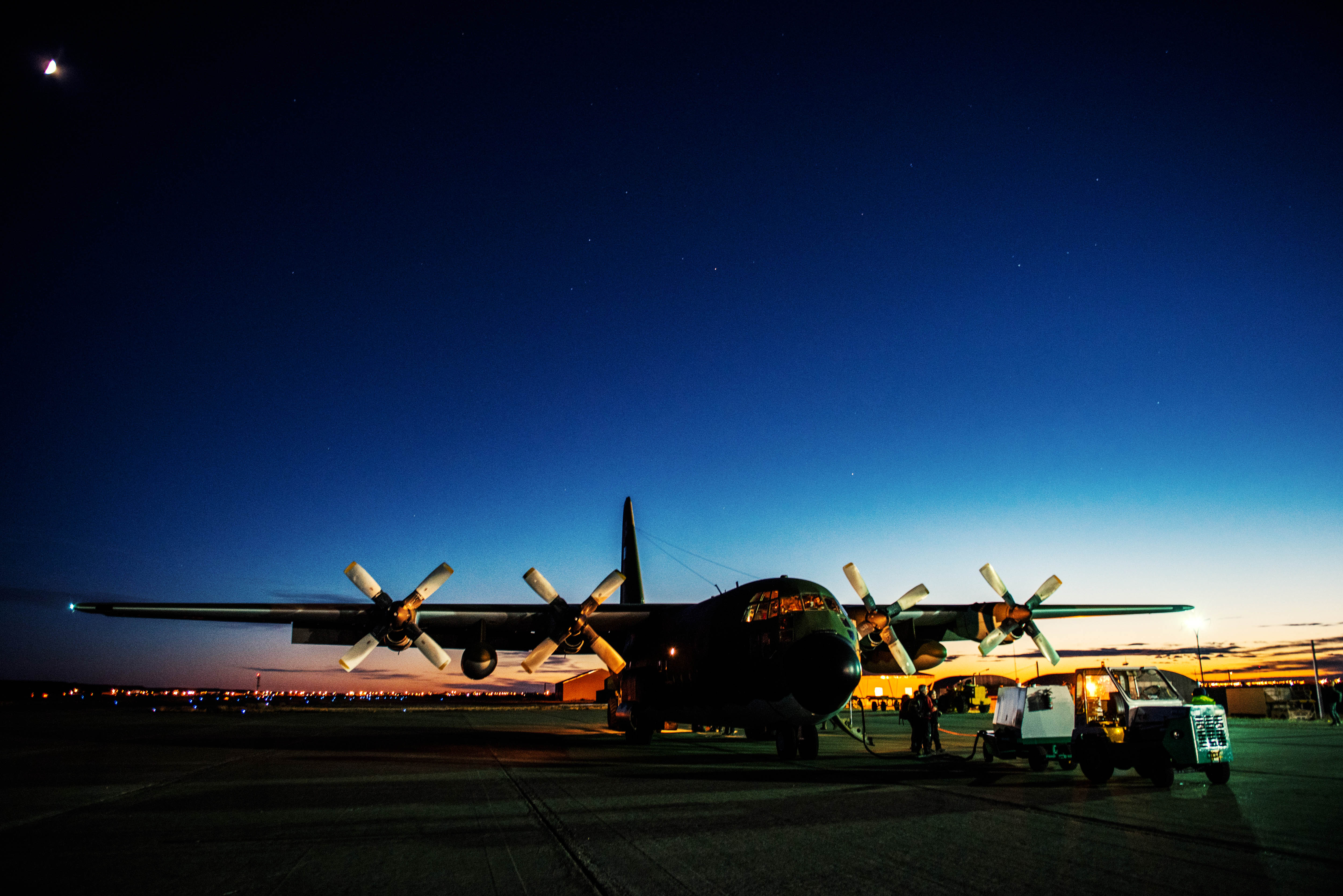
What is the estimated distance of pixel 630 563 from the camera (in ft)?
125

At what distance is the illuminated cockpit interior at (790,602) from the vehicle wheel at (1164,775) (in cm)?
660

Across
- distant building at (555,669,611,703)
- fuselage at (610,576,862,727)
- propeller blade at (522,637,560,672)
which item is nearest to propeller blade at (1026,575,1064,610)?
fuselage at (610,576,862,727)

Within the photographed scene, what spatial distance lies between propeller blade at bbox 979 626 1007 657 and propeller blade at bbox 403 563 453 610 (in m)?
15.0

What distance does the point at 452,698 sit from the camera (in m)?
185

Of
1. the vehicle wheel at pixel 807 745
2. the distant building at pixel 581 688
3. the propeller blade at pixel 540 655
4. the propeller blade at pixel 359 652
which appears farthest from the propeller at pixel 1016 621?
the distant building at pixel 581 688

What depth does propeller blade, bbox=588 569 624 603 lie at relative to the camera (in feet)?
73.1

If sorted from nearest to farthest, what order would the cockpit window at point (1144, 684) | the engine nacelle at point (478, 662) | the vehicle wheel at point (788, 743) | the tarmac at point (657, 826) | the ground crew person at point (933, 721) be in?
the tarmac at point (657, 826), the cockpit window at point (1144, 684), the vehicle wheel at point (788, 743), the ground crew person at point (933, 721), the engine nacelle at point (478, 662)

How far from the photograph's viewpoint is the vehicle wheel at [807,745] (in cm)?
1870

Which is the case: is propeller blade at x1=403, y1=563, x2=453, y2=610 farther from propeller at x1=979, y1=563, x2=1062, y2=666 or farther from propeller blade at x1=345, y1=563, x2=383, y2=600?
propeller at x1=979, y1=563, x2=1062, y2=666

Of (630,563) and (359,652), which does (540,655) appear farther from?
(630,563)

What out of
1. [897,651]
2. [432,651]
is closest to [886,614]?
[897,651]

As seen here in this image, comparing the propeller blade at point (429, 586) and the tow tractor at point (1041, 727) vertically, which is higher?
the propeller blade at point (429, 586)

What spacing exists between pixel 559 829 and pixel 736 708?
1031cm

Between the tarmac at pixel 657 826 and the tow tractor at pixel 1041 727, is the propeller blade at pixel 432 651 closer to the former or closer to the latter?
the tarmac at pixel 657 826
